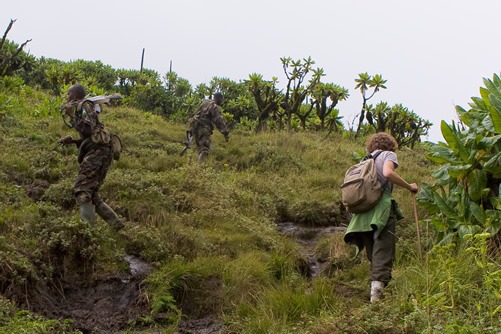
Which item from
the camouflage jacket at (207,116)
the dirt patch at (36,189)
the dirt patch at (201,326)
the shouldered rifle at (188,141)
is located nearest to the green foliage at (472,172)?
the dirt patch at (201,326)

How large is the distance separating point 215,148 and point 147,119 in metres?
3.55

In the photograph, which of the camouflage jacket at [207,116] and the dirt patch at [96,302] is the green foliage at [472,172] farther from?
the camouflage jacket at [207,116]

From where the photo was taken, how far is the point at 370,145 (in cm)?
669

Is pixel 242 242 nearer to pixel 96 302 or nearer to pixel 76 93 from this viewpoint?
pixel 96 302

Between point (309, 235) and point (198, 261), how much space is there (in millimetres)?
3070

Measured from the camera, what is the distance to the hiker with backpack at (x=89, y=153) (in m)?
7.89

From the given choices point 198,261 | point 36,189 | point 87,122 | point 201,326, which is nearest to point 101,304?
point 201,326

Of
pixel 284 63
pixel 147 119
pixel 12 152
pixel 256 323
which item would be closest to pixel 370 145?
pixel 256 323

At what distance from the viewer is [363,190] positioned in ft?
20.5

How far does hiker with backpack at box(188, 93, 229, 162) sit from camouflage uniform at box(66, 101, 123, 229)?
18.8ft

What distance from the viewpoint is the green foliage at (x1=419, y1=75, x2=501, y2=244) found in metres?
6.44

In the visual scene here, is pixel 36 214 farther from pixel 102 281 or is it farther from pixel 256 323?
pixel 256 323

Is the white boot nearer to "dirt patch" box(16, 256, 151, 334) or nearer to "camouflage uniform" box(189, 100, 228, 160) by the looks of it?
"dirt patch" box(16, 256, 151, 334)

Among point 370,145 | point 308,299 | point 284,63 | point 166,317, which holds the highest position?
point 284,63
